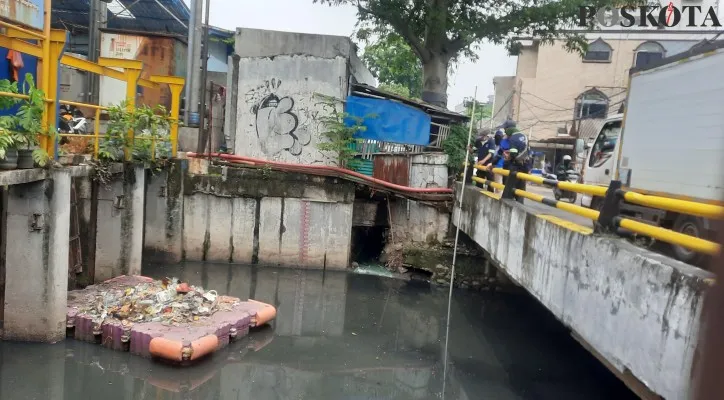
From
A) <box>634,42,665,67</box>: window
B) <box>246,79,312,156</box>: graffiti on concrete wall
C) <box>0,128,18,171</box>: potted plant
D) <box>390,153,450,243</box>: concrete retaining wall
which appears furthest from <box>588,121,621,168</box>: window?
<box>634,42,665,67</box>: window

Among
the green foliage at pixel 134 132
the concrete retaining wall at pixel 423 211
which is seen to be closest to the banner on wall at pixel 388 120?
the concrete retaining wall at pixel 423 211

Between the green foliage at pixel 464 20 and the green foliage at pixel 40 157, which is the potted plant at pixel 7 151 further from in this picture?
the green foliage at pixel 464 20

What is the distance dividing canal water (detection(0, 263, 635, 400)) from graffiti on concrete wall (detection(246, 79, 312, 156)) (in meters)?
3.73

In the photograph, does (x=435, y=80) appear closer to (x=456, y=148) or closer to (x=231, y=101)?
(x=456, y=148)

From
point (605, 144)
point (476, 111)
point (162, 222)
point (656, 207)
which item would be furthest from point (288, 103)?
point (656, 207)

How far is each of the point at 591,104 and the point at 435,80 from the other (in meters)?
10.1

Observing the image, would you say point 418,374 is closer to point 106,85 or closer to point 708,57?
point 708,57

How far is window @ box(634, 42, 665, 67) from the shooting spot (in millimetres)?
21672

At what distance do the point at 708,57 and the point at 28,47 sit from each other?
293 inches

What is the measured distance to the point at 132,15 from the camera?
1959cm

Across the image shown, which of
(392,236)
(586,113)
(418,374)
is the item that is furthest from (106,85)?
(586,113)

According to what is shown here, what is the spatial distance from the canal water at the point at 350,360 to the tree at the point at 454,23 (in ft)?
24.8

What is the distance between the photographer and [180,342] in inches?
260

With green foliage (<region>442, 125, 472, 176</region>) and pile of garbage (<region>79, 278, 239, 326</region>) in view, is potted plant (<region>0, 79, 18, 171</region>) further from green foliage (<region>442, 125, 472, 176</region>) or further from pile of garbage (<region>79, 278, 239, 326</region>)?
green foliage (<region>442, 125, 472, 176</region>)
